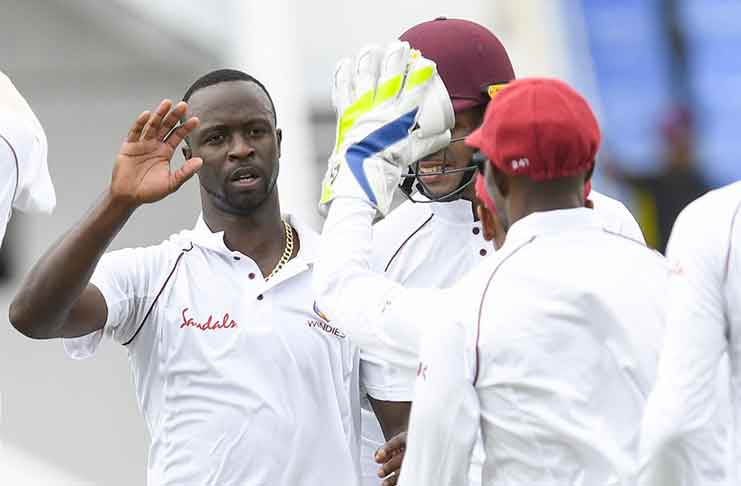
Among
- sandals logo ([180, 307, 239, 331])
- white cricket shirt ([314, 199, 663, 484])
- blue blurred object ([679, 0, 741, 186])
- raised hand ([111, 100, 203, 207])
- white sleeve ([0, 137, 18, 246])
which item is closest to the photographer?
white cricket shirt ([314, 199, 663, 484])

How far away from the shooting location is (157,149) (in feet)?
11.5

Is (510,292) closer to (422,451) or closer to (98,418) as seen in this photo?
(422,451)

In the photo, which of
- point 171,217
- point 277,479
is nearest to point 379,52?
point 277,479

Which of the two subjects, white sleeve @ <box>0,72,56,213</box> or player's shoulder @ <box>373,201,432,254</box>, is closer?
white sleeve @ <box>0,72,56,213</box>

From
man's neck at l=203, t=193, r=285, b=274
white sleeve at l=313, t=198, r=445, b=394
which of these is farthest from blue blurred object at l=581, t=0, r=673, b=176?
white sleeve at l=313, t=198, r=445, b=394

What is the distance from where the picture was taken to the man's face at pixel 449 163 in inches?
154

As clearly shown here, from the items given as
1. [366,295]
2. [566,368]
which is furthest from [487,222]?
[566,368]

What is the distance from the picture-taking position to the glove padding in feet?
Result: 10.8

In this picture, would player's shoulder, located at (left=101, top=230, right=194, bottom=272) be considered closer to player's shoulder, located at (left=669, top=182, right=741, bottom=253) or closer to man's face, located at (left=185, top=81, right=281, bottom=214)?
man's face, located at (left=185, top=81, right=281, bottom=214)

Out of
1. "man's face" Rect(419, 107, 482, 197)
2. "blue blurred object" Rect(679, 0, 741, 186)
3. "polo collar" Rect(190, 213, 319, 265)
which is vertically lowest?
"blue blurred object" Rect(679, 0, 741, 186)

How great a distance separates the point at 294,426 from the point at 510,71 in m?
1.00

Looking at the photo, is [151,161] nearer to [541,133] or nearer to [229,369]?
[229,369]

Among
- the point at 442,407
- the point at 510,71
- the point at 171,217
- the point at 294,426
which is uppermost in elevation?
the point at 510,71

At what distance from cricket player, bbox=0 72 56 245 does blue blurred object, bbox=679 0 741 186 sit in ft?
19.0
